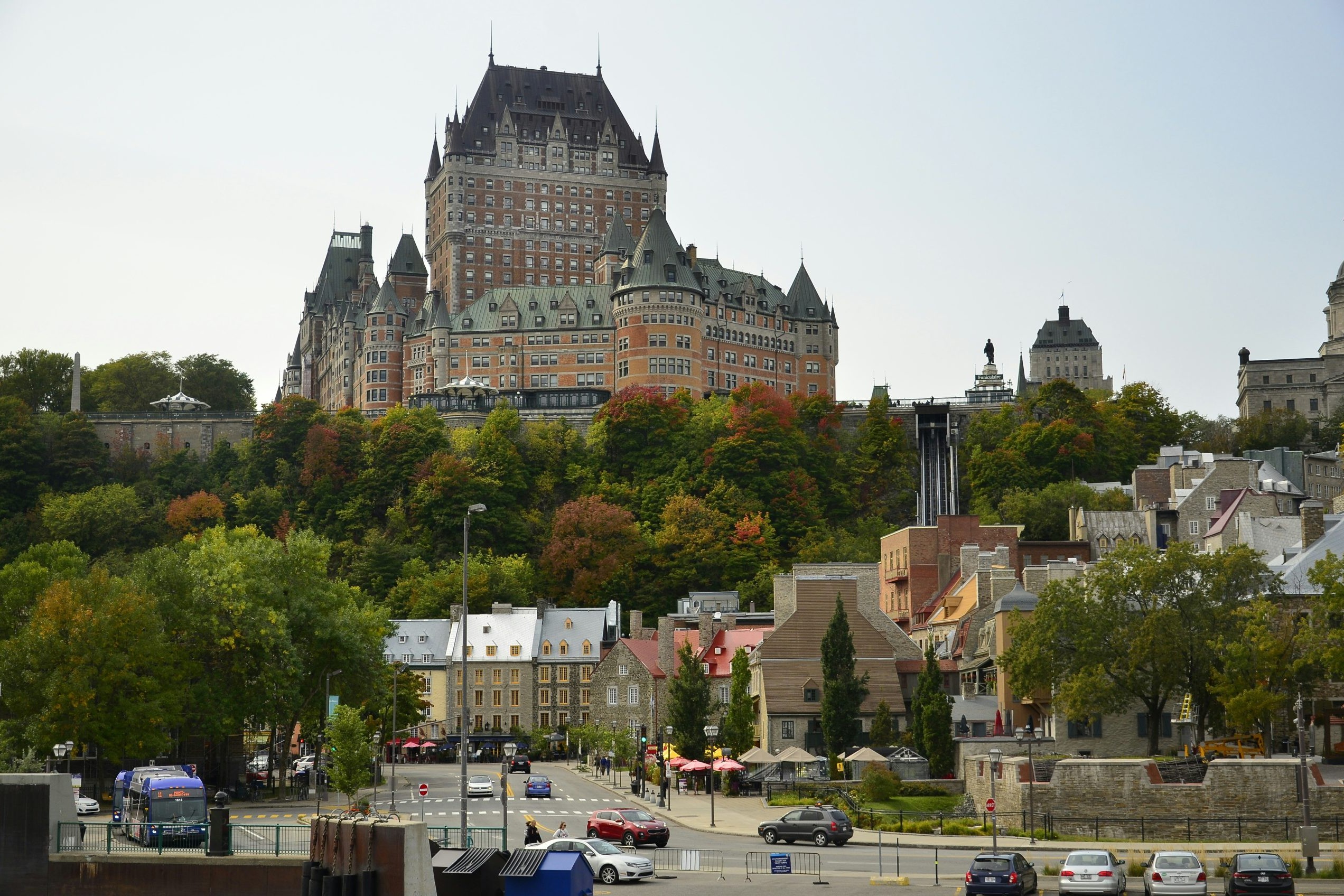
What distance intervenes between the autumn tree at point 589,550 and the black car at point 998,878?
9999 centimetres

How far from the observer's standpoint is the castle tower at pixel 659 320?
178m

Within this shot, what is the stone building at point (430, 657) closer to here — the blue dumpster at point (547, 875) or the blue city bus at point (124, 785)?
the blue city bus at point (124, 785)

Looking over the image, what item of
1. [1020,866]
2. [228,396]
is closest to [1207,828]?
[1020,866]

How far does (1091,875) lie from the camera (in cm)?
3912

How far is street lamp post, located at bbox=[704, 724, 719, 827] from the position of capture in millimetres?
61844

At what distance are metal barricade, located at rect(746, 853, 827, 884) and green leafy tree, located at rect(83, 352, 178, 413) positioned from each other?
496 feet

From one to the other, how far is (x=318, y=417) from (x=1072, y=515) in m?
74.1

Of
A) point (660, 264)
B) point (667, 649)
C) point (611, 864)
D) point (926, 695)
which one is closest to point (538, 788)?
point (926, 695)

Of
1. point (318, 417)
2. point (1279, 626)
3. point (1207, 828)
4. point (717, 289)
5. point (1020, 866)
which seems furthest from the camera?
point (717, 289)

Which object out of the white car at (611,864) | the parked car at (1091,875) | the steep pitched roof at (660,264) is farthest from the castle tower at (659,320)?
the parked car at (1091,875)

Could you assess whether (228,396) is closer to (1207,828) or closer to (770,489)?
(770,489)

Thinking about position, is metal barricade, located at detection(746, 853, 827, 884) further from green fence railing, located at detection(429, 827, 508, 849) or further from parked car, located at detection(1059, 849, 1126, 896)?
green fence railing, located at detection(429, 827, 508, 849)

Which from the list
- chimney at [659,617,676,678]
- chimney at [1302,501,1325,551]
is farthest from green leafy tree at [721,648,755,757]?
chimney at [1302,501,1325,551]

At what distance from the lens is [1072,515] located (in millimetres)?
126625
